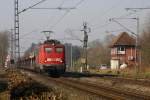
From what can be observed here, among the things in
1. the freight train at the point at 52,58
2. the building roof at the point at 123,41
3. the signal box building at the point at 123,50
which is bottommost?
the freight train at the point at 52,58

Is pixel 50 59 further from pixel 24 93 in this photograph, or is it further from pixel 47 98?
pixel 47 98

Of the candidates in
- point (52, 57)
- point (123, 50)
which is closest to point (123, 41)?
point (123, 50)

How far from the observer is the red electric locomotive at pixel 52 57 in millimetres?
40125

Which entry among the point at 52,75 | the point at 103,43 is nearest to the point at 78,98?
the point at 52,75

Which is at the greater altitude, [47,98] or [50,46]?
[50,46]

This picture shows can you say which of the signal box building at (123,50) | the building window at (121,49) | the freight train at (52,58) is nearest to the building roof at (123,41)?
the signal box building at (123,50)

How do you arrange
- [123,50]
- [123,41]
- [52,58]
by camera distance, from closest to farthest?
1. [52,58]
2. [123,50]
3. [123,41]

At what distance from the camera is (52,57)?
134ft

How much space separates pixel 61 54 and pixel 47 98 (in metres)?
26.8

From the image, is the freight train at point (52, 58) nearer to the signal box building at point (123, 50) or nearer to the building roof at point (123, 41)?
the signal box building at point (123, 50)

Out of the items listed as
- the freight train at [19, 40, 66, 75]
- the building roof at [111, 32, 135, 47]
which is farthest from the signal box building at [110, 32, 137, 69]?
the freight train at [19, 40, 66, 75]

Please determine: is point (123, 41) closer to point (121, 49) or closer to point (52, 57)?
point (121, 49)

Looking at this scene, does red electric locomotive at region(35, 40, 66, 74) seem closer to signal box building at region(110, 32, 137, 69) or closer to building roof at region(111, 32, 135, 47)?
signal box building at region(110, 32, 137, 69)

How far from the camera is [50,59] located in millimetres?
40906
